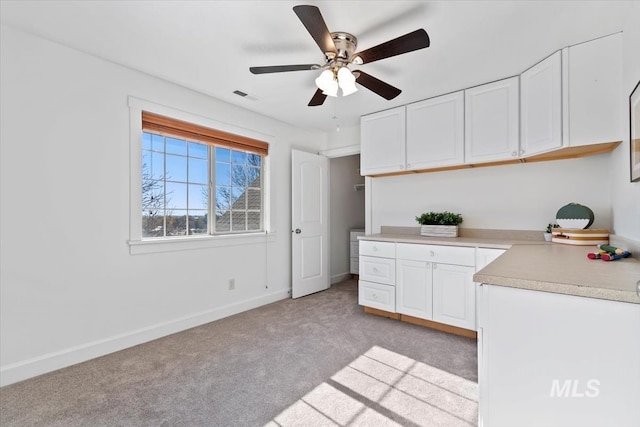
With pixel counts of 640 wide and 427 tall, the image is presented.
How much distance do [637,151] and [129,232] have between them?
11.4ft

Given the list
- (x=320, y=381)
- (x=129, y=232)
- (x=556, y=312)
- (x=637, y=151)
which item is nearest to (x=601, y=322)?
(x=556, y=312)

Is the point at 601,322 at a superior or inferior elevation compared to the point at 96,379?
superior

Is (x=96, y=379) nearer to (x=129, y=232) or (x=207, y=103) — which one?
(x=129, y=232)

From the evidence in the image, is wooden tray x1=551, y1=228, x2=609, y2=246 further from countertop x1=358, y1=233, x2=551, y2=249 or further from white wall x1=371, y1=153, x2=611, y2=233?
white wall x1=371, y1=153, x2=611, y2=233

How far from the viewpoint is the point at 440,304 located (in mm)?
2766

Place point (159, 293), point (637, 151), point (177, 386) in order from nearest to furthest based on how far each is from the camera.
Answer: point (637, 151) < point (177, 386) < point (159, 293)

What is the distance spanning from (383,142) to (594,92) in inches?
71.2

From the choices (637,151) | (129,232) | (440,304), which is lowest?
(440,304)

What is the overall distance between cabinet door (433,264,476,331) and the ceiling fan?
1.65 meters

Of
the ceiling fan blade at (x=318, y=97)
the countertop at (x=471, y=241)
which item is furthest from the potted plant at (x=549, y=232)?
the ceiling fan blade at (x=318, y=97)

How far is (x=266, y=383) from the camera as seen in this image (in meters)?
1.96

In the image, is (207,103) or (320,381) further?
(207,103)

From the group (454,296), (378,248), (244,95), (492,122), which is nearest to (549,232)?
(454,296)

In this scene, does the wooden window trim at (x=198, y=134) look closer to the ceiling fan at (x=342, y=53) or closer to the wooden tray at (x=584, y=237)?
the ceiling fan at (x=342, y=53)
